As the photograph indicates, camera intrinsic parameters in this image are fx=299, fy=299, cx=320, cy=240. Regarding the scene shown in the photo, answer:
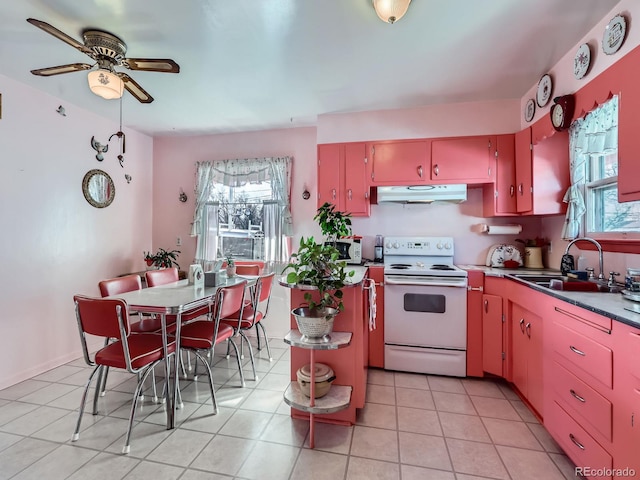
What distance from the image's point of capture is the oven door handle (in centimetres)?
253

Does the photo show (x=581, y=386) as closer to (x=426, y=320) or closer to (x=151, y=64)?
(x=426, y=320)

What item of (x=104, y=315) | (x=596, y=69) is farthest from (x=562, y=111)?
(x=104, y=315)

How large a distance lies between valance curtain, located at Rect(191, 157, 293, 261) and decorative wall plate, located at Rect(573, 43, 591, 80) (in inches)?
101

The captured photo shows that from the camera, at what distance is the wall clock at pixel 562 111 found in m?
2.00

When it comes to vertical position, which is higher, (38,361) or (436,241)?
(436,241)

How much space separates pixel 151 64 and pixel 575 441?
3.13 metres

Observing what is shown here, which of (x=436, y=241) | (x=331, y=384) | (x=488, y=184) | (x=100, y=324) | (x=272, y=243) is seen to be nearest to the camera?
(x=100, y=324)

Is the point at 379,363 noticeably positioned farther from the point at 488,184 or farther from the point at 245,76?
the point at 245,76

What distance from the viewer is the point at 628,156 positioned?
1.49 meters

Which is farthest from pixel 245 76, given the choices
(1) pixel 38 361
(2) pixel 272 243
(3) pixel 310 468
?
(1) pixel 38 361

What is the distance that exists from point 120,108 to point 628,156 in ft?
13.1

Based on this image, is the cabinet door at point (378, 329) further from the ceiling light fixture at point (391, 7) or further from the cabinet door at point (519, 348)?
the ceiling light fixture at point (391, 7)

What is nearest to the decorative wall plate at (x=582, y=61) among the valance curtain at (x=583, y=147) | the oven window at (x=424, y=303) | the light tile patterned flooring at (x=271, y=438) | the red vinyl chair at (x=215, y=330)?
the valance curtain at (x=583, y=147)

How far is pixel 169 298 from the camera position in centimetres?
204
